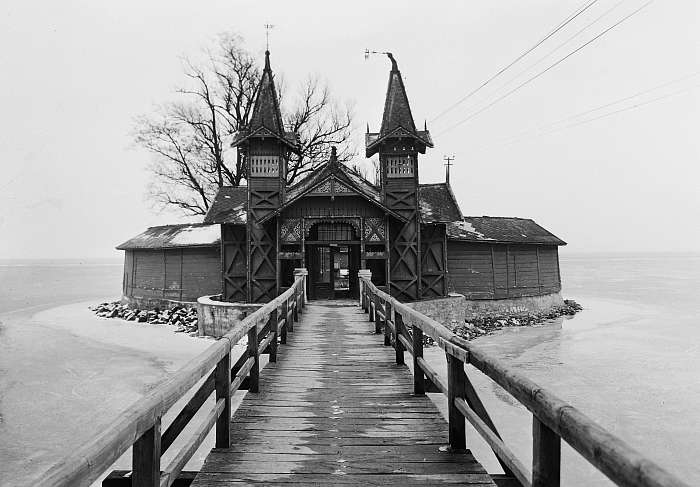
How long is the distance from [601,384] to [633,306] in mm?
23196

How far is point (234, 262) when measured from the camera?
22281 mm

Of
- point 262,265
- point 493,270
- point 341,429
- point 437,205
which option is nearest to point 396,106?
point 437,205

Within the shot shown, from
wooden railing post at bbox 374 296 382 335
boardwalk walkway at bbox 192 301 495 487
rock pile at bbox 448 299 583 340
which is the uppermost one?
wooden railing post at bbox 374 296 382 335

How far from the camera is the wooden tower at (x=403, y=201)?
20.7 m

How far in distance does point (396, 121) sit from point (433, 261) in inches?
263

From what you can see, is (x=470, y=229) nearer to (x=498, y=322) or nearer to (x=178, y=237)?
(x=498, y=322)

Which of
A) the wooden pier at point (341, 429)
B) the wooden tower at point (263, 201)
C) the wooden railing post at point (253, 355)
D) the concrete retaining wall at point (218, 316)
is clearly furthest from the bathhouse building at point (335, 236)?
the wooden railing post at point (253, 355)

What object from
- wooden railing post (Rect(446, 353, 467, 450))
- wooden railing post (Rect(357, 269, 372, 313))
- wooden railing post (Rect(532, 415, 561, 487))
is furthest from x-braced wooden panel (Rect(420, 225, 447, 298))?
wooden railing post (Rect(532, 415, 561, 487))

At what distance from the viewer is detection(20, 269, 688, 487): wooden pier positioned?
6.83 feet

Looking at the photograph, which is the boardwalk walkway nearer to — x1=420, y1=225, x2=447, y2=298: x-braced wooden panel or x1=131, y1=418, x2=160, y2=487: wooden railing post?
x1=131, y1=418, x2=160, y2=487: wooden railing post

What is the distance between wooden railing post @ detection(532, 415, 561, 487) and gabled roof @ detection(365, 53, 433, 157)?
1864 centimetres

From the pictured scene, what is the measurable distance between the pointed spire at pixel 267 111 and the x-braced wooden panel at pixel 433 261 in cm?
812

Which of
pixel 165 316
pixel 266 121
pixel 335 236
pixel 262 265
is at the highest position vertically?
pixel 266 121

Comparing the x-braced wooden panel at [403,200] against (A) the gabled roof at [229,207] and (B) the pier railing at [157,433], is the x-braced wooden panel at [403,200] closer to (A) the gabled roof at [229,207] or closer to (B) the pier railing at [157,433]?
(A) the gabled roof at [229,207]
